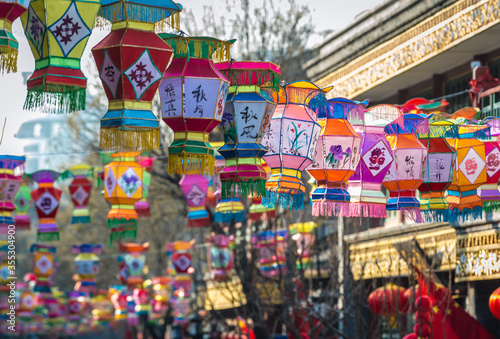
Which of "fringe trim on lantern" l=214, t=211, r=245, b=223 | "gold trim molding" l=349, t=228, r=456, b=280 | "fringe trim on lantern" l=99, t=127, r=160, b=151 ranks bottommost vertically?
"gold trim molding" l=349, t=228, r=456, b=280

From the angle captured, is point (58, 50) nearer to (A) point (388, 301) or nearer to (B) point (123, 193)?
(B) point (123, 193)

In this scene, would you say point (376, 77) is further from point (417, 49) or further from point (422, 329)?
point (422, 329)

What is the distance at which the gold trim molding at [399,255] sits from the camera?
15.8 metres

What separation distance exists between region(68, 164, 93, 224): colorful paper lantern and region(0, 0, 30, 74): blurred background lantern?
8235mm

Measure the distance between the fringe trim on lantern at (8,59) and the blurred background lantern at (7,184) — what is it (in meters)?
6.54

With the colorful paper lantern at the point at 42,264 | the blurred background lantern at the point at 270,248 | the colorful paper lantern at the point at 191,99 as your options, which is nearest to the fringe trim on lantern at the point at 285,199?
the colorful paper lantern at the point at 191,99

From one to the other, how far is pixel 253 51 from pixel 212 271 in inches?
220

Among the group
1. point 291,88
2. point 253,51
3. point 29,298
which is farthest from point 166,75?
point 29,298

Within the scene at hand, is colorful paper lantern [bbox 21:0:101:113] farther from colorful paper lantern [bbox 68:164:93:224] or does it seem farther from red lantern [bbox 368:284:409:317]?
red lantern [bbox 368:284:409:317]

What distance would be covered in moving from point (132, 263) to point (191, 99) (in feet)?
58.2

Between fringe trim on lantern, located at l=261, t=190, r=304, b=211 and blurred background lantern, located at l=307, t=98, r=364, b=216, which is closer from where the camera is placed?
fringe trim on lantern, located at l=261, t=190, r=304, b=211

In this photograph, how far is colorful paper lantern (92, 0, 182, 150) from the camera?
25.6ft

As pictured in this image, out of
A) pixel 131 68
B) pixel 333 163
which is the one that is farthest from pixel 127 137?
pixel 333 163

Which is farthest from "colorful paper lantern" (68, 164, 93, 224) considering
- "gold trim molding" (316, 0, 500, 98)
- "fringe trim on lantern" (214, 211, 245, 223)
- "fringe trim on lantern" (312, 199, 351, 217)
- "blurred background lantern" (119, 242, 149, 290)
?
"blurred background lantern" (119, 242, 149, 290)
